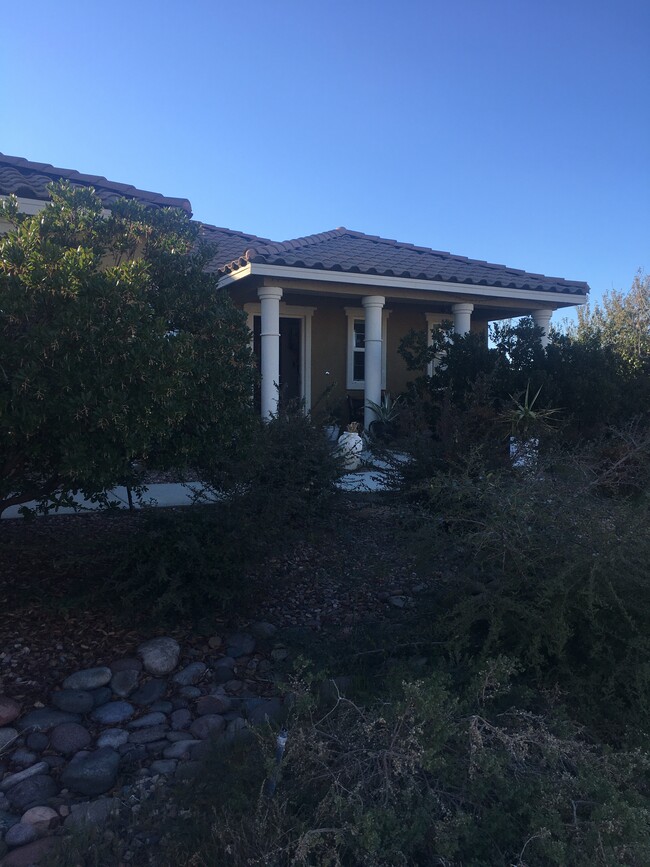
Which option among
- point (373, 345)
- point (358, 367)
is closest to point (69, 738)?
point (373, 345)

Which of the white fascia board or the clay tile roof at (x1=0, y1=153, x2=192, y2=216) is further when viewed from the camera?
the white fascia board

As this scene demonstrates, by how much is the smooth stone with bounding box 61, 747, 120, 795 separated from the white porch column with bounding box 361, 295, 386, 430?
877 centimetres

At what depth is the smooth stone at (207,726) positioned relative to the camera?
393cm

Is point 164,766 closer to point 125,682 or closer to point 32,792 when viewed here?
point 32,792

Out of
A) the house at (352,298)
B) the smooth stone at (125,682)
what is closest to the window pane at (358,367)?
the house at (352,298)

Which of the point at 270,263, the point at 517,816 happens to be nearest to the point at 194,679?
the point at 517,816

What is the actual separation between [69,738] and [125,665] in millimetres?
687

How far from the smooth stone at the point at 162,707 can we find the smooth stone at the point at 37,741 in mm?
558

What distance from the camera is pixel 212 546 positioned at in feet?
16.9

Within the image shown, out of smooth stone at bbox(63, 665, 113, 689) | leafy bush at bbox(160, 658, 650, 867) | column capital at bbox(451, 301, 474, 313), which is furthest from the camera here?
column capital at bbox(451, 301, 474, 313)

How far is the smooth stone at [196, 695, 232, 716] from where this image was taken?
4164 millimetres

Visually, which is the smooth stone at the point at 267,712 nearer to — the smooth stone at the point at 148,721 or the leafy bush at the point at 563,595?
the smooth stone at the point at 148,721

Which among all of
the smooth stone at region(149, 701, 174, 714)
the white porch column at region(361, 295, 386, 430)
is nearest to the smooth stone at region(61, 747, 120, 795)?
the smooth stone at region(149, 701, 174, 714)

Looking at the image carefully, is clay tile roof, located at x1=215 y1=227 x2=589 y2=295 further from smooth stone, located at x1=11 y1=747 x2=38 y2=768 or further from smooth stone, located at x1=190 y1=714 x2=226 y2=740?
smooth stone, located at x1=11 y1=747 x2=38 y2=768
